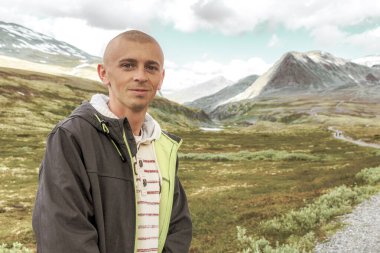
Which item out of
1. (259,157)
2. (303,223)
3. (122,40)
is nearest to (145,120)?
(122,40)

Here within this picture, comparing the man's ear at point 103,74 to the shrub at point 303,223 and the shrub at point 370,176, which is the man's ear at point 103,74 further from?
the shrub at point 370,176

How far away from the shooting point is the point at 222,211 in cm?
2208

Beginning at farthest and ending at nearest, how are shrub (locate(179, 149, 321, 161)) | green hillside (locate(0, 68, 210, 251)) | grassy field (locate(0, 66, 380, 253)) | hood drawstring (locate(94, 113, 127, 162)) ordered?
shrub (locate(179, 149, 321, 161)), green hillside (locate(0, 68, 210, 251)), grassy field (locate(0, 66, 380, 253)), hood drawstring (locate(94, 113, 127, 162))

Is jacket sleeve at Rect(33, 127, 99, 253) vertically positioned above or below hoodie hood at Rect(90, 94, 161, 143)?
below

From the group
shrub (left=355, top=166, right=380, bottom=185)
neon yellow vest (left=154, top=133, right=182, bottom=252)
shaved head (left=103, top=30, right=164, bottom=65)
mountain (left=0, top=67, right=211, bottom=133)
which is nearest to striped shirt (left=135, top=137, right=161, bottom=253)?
neon yellow vest (left=154, top=133, right=182, bottom=252)

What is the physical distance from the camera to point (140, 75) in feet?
15.1

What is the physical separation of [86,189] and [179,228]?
193cm

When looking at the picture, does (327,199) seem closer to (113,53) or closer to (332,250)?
(332,250)

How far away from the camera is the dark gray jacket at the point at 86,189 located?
12.7 feet

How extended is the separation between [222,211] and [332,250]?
31.1 ft

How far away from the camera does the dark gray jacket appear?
3859 mm

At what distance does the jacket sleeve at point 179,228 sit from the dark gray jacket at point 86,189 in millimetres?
1008

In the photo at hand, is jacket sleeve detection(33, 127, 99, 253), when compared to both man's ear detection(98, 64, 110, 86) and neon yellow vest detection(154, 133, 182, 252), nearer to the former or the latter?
man's ear detection(98, 64, 110, 86)

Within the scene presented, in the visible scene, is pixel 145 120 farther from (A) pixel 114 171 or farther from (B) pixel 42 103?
(B) pixel 42 103
